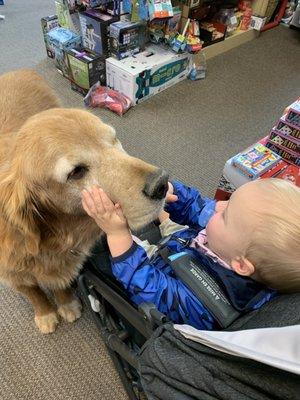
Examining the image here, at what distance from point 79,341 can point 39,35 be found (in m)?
2.45

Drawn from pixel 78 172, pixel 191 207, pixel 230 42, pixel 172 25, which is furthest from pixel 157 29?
pixel 78 172

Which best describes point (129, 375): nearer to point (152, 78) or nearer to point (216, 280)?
point (216, 280)

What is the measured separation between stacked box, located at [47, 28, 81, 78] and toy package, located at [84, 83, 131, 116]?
0.88 ft

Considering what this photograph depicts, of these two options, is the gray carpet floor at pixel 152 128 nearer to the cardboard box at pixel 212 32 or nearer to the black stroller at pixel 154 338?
the cardboard box at pixel 212 32

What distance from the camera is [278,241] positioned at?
771mm

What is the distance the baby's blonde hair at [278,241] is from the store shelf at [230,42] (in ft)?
7.06

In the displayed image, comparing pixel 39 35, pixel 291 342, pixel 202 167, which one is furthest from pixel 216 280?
pixel 39 35

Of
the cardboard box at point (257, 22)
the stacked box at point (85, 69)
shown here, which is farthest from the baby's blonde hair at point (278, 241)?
the cardboard box at point (257, 22)

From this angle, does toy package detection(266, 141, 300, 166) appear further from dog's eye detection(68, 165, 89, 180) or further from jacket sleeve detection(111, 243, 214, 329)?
dog's eye detection(68, 165, 89, 180)

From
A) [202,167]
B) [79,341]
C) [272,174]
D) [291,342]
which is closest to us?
[291,342]

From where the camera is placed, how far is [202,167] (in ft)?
6.46

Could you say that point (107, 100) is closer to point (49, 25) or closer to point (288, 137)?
point (49, 25)

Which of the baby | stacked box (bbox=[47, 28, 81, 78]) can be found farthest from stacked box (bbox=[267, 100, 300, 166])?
stacked box (bbox=[47, 28, 81, 78])

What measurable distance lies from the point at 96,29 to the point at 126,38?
0.19 metres
